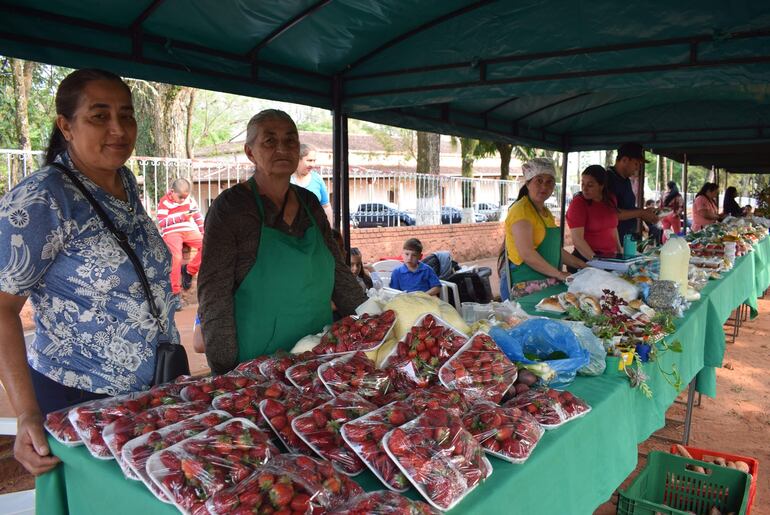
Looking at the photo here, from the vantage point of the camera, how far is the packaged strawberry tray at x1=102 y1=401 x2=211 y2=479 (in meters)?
1.20

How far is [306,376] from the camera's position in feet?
5.33

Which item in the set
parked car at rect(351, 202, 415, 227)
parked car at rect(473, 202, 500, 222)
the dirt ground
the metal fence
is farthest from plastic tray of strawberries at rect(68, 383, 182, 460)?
parked car at rect(473, 202, 500, 222)

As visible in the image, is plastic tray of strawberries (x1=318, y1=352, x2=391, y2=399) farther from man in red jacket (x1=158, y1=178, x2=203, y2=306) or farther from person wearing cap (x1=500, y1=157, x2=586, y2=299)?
man in red jacket (x1=158, y1=178, x2=203, y2=306)

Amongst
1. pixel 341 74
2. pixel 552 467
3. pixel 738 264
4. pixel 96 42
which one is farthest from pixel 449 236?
pixel 552 467

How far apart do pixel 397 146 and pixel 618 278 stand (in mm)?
31523

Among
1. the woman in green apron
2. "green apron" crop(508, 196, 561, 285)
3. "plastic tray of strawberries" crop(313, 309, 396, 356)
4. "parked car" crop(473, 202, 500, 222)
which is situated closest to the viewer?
"plastic tray of strawberries" crop(313, 309, 396, 356)

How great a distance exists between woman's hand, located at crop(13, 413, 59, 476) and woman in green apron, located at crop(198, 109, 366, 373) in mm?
720

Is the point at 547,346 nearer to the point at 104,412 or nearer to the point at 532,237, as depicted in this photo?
the point at 104,412

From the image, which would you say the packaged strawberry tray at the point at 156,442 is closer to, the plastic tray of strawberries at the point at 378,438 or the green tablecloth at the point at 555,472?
the green tablecloth at the point at 555,472

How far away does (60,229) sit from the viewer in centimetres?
148

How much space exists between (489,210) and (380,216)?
4.86 metres

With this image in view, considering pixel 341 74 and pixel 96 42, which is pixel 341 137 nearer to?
pixel 341 74

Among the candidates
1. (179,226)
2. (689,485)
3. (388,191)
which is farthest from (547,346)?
(388,191)

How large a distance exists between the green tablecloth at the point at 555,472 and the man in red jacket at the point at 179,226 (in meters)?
6.97
